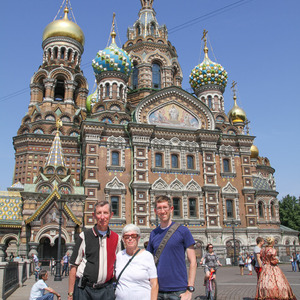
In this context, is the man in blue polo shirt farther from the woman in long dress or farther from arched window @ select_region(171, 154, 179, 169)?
arched window @ select_region(171, 154, 179, 169)

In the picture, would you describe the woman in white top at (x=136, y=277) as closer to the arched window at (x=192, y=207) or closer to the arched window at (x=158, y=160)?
the arched window at (x=158, y=160)

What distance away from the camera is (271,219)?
2981 centimetres

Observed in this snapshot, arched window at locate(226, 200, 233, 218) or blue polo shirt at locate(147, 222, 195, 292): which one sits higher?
arched window at locate(226, 200, 233, 218)

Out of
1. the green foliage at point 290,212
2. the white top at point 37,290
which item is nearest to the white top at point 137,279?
the white top at point 37,290

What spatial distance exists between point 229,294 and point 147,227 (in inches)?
576

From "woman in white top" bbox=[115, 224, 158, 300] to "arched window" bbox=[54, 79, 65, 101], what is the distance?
31.4 m

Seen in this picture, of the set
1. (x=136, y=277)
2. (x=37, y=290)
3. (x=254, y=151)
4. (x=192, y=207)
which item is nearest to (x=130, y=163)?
(x=192, y=207)

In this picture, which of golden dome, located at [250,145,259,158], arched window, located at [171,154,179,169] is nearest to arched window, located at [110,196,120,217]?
arched window, located at [171,154,179,169]

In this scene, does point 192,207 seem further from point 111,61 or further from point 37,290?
point 37,290

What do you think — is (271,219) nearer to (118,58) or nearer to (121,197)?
(121,197)

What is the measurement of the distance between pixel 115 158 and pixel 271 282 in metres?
20.1

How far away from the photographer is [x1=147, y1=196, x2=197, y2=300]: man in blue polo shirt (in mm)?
4273

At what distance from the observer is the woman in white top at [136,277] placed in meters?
3.87

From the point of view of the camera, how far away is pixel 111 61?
2934cm
